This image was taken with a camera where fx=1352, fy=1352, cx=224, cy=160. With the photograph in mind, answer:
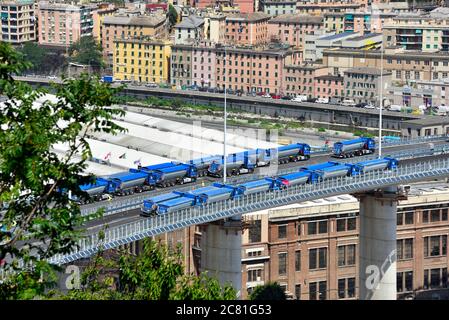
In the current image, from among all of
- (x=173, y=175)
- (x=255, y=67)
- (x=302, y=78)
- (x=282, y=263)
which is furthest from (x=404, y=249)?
(x=255, y=67)

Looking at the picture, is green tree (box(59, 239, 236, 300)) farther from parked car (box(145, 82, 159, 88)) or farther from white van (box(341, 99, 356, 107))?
parked car (box(145, 82, 159, 88))

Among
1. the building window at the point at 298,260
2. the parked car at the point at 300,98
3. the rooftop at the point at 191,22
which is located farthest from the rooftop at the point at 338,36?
the building window at the point at 298,260

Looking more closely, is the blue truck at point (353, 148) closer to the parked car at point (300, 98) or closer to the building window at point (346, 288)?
the building window at point (346, 288)

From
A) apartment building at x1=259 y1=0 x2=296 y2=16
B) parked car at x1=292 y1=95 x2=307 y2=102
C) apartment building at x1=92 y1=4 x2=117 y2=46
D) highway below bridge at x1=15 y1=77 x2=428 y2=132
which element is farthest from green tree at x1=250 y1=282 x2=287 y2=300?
apartment building at x1=92 y1=4 x2=117 y2=46

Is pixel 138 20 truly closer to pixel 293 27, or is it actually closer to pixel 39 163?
pixel 293 27

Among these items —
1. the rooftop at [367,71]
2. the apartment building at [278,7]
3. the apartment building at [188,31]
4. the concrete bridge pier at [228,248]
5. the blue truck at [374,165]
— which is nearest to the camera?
the concrete bridge pier at [228,248]
